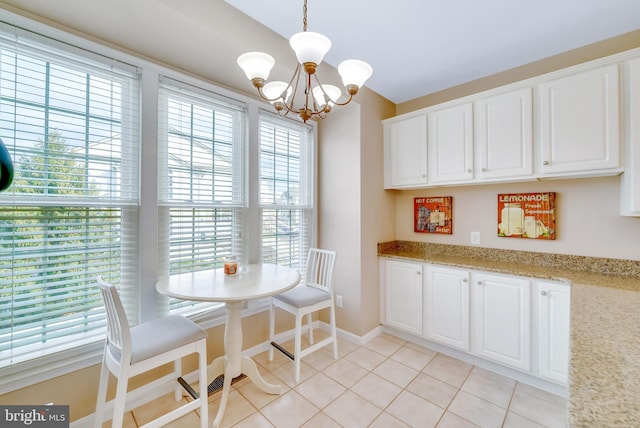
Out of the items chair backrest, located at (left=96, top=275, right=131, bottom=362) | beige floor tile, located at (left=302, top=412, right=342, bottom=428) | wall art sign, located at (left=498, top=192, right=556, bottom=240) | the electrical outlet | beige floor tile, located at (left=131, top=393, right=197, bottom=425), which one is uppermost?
wall art sign, located at (left=498, top=192, right=556, bottom=240)

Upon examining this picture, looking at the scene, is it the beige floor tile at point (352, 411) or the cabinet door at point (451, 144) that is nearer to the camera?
the beige floor tile at point (352, 411)

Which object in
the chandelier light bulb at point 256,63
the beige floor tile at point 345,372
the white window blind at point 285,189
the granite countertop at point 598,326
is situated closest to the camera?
the granite countertop at point 598,326

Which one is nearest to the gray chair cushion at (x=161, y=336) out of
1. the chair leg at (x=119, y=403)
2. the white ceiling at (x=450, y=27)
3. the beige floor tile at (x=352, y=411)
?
the chair leg at (x=119, y=403)

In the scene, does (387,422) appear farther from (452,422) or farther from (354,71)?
(354,71)

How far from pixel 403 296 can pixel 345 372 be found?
3.09ft

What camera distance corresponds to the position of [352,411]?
1.79 meters

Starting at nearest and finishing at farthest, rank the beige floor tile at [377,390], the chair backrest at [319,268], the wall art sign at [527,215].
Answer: the beige floor tile at [377,390] → the wall art sign at [527,215] → the chair backrest at [319,268]

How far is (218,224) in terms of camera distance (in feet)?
7.54

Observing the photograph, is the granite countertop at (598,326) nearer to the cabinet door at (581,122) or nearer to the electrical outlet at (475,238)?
the electrical outlet at (475,238)

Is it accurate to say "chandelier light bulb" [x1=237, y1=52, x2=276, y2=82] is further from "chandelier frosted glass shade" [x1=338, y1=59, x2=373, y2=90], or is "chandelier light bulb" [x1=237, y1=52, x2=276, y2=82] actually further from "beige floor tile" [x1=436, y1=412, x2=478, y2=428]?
"beige floor tile" [x1=436, y1=412, x2=478, y2=428]

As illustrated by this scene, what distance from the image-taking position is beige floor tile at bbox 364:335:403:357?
2.55 meters

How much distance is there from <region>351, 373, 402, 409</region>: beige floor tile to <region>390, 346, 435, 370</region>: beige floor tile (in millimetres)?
354

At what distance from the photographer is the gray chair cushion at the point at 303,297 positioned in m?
2.17

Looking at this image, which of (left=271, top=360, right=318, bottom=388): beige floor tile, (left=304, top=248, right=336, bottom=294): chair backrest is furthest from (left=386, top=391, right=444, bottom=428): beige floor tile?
(left=304, top=248, right=336, bottom=294): chair backrest
